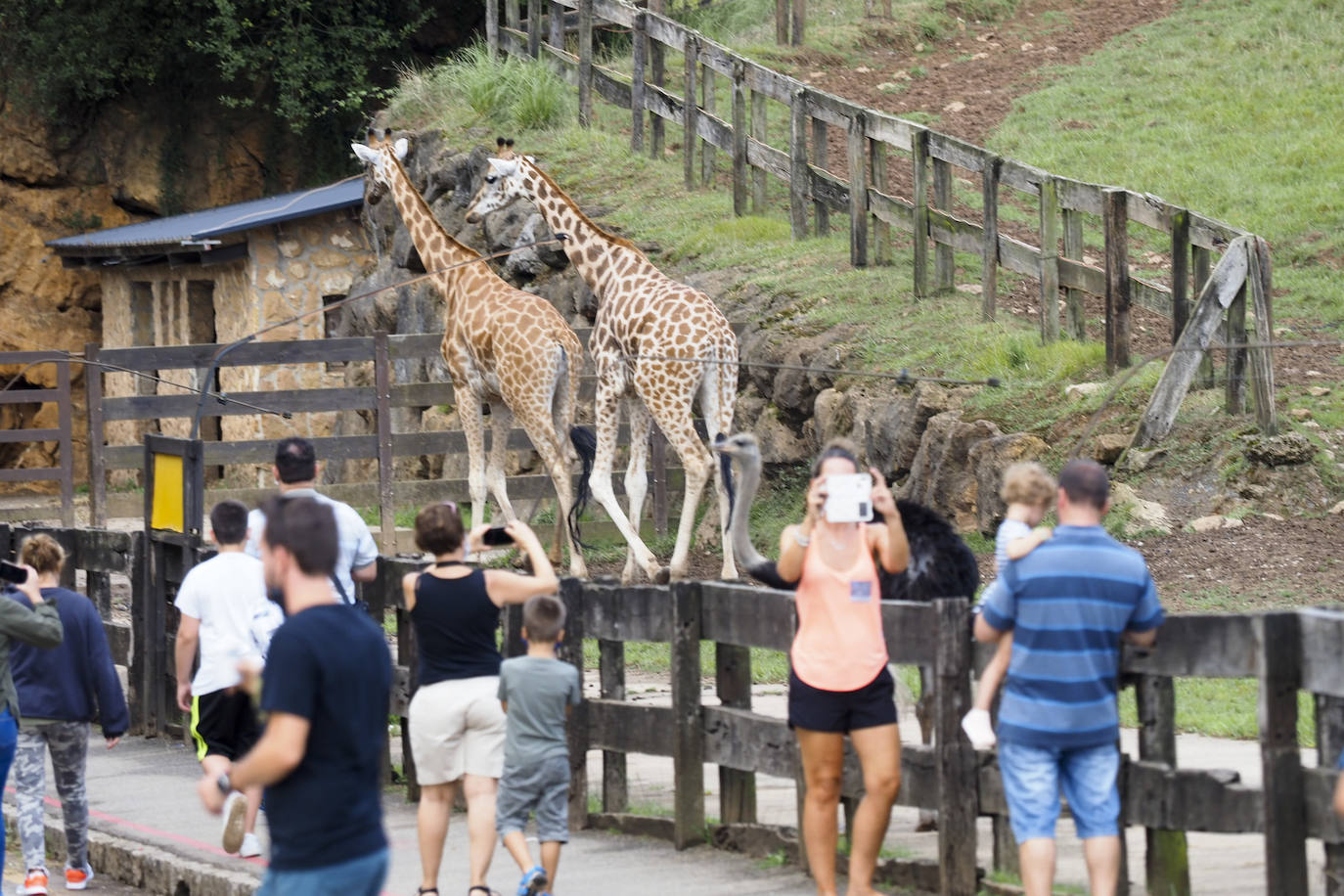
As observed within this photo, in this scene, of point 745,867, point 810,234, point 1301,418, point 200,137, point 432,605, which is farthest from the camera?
point 200,137

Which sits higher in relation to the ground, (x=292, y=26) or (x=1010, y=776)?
(x=292, y=26)

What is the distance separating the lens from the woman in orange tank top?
5.85m

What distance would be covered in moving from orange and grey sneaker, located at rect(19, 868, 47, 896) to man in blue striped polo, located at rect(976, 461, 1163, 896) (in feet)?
15.0

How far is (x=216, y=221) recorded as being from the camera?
23641 mm

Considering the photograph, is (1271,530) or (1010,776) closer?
(1010,776)

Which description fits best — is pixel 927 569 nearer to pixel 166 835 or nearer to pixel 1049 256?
pixel 166 835

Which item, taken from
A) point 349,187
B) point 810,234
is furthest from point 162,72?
point 810,234

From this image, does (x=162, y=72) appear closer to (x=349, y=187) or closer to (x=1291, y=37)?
(x=349, y=187)

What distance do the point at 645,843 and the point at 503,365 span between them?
605 cm

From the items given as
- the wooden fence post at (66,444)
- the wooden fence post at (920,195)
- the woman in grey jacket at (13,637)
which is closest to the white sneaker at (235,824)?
the woman in grey jacket at (13,637)

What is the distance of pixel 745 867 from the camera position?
685 centimetres

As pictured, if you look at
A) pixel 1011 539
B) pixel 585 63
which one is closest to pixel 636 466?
pixel 1011 539

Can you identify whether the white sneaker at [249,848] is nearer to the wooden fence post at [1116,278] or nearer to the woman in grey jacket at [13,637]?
the woman in grey jacket at [13,637]

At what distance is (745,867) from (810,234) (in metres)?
11.0
